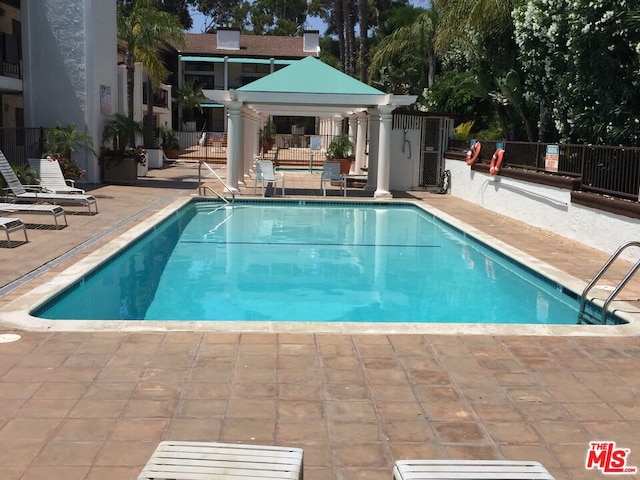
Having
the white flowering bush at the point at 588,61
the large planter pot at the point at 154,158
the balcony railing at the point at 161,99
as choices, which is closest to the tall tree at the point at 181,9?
the balcony railing at the point at 161,99

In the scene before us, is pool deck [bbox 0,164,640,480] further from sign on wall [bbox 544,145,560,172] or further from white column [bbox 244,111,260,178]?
white column [bbox 244,111,260,178]

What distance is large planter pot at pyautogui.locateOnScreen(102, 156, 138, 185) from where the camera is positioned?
19.6 metres

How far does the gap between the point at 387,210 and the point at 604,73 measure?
18.8ft

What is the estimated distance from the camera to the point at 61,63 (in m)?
18.4

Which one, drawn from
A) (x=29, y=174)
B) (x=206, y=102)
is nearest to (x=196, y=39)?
(x=206, y=102)

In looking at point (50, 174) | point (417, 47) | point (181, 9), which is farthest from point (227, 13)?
point (50, 174)

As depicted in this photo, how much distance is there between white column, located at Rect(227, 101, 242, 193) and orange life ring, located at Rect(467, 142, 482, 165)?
622cm

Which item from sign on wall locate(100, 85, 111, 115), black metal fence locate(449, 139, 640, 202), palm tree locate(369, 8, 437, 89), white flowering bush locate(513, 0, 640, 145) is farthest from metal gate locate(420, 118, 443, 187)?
sign on wall locate(100, 85, 111, 115)

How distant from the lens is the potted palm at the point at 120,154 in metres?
19.5

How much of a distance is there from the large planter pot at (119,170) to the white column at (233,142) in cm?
357

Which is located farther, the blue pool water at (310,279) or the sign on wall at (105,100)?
the sign on wall at (105,100)

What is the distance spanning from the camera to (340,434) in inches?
149

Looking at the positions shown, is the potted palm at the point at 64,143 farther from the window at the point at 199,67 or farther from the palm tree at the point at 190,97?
the window at the point at 199,67

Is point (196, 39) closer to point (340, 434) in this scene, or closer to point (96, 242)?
point (96, 242)
